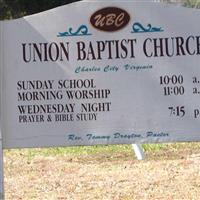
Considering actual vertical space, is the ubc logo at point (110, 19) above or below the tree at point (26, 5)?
below

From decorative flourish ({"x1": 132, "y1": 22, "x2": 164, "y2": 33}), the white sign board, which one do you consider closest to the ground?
the white sign board

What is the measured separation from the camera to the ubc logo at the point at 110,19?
21.1ft

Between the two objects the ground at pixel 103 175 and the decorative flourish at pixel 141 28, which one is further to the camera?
the ground at pixel 103 175

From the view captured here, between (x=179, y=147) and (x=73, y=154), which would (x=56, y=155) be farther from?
(x=179, y=147)

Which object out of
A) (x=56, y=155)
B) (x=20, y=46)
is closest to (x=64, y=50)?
(x=20, y=46)

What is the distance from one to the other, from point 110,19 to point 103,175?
3.83 m

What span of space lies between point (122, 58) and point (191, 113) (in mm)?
706

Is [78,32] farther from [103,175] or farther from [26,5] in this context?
[26,5]

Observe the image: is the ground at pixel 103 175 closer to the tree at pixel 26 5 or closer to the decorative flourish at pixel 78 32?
the decorative flourish at pixel 78 32

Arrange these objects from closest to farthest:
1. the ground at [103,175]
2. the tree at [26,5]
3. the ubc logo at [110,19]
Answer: the ubc logo at [110,19]
the ground at [103,175]
the tree at [26,5]

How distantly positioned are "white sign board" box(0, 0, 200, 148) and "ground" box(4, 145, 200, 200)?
214 cm

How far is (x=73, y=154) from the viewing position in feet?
40.8

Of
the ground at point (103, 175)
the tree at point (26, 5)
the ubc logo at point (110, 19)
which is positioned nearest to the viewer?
the ubc logo at point (110, 19)

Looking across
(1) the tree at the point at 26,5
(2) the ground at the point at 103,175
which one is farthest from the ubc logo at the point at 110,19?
(1) the tree at the point at 26,5
